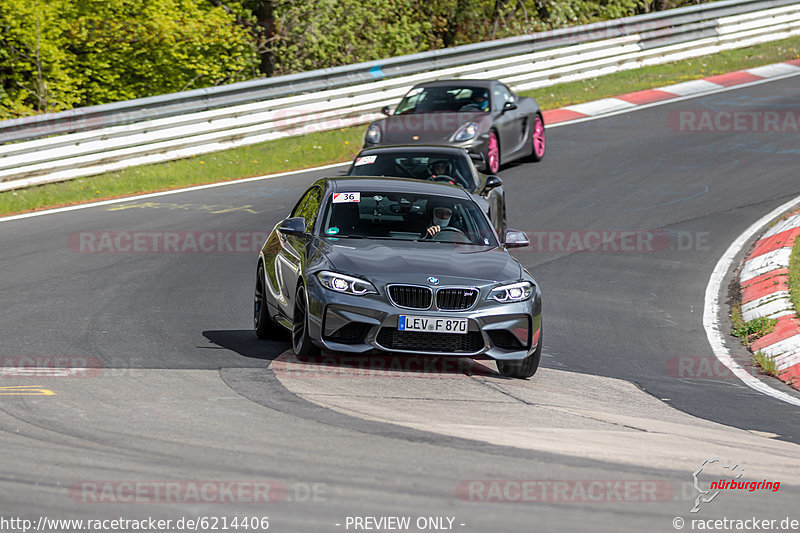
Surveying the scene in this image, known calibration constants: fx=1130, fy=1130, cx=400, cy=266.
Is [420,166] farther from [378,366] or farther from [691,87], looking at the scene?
[691,87]

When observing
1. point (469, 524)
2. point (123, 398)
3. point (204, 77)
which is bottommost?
point (204, 77)

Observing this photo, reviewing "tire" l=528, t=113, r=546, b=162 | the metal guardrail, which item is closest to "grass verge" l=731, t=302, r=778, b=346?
"tire" l=528, t=113, r=546, b=162

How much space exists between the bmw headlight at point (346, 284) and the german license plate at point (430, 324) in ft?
1.10

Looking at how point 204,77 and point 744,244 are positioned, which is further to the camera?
point 204,77

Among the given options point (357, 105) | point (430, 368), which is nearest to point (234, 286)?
point (430, 368)

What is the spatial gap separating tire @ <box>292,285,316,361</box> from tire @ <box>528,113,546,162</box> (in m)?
11.5

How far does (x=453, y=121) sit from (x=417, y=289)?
33.5 ft

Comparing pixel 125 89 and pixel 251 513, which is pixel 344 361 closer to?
pixel 251 513

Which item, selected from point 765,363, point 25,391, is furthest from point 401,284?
point 765,363

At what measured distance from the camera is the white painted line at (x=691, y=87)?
24812 millimetres

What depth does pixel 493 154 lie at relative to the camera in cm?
1825

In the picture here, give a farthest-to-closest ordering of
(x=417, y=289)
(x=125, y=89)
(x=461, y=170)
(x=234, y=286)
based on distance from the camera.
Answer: (x=125, y=89) < (x=461, y=170) < (x=234, y=286) < (x=417, y=289)

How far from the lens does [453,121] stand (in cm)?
1820

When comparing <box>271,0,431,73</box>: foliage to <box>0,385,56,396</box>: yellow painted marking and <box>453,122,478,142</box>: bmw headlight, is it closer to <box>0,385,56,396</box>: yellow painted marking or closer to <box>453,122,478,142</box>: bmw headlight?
<box>453,122,478,142</box>: bmw headlight
